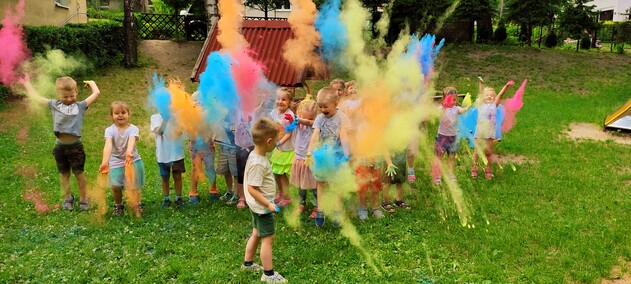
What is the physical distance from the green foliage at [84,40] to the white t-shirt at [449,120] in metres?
9.84

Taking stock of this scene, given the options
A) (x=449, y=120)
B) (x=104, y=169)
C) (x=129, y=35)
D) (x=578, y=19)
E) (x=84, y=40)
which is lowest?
(x=104, y=169)

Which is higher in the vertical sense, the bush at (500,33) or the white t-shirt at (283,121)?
the bush at (500,33)

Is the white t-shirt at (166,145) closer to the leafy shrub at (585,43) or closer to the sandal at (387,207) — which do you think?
the sandal at (387,207)

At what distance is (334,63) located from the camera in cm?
645

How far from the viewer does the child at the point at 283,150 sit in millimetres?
5637

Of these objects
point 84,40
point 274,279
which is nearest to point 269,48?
point 274,279

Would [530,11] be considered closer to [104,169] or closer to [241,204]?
[241,204]

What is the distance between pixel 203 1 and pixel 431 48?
13.7m

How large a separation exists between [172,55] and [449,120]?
13.4m

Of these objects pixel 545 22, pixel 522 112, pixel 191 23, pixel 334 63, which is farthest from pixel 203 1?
pixel 545 22

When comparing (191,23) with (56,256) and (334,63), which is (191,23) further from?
(56,256)

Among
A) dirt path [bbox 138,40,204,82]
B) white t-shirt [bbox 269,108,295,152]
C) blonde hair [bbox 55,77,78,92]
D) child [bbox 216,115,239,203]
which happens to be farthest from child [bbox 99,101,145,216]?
dirt path [bbox 138,40,204,82]

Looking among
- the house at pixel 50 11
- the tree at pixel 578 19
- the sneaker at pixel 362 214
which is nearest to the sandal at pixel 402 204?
the sneaker at pixel 362 214

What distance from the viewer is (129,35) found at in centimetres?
1570
